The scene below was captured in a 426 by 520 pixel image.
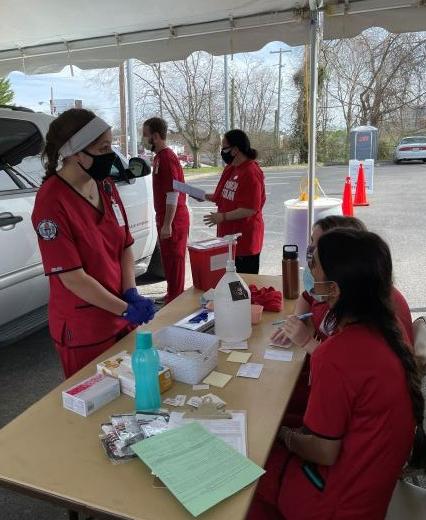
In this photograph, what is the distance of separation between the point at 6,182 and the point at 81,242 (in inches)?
77.2

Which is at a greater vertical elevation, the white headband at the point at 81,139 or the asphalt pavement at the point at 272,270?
the white headband at the point at 81,139

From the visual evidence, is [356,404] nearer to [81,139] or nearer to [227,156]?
[81,139]

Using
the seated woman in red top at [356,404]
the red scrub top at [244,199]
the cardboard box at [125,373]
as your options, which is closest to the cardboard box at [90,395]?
the cardboard box at [125,373]

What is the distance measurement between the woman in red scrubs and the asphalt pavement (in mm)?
692

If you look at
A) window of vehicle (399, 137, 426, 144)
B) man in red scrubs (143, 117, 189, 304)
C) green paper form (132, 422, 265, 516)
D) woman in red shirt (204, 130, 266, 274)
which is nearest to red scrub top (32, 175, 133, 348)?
green paper form (132, 422, 265, 516)

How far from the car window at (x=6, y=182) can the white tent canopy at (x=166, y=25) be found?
1.32 m

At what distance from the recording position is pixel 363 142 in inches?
931

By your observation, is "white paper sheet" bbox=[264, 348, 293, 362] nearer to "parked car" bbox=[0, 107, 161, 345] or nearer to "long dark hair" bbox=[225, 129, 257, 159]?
"parked car" bbox=[0, 107, 161, 345]

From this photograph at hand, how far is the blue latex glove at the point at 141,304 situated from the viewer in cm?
202

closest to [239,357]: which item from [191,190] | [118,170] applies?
[191,190]

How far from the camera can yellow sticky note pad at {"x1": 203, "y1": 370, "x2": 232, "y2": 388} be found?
5.40ft

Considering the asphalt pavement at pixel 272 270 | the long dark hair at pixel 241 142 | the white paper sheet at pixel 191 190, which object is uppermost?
the long dark hair at pixel 241 142

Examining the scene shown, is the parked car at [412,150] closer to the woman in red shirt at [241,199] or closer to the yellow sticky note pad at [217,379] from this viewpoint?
the woman in red shirt at [241,199]

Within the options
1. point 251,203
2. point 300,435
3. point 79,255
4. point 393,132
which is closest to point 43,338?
point 251,203
